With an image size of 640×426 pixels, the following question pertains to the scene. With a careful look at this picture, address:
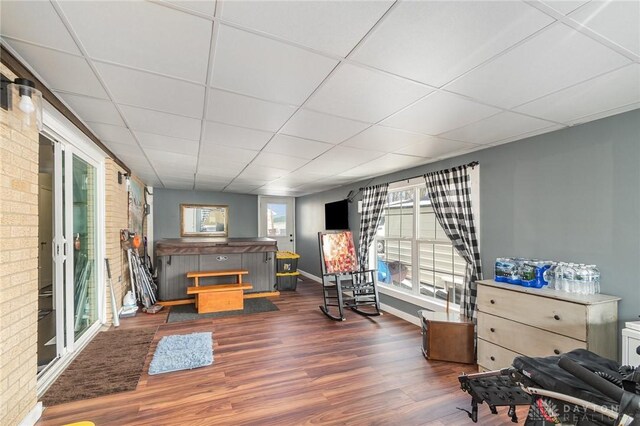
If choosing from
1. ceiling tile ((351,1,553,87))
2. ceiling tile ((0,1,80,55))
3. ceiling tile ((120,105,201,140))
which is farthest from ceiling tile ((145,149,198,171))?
ceiling tile ((351,1,553,87))

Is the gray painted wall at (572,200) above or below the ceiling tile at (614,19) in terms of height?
below

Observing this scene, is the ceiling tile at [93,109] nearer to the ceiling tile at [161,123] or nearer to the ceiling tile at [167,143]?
the ceiling tile at [161,123]

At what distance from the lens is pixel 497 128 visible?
259 centimetres

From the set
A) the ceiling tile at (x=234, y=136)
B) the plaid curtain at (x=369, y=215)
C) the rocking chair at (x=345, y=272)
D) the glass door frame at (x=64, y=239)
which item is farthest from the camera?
the plaid curtain at (x=369, y=215)

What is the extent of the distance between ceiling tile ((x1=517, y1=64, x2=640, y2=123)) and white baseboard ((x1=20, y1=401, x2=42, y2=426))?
404 centimetres

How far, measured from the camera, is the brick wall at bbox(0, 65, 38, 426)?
1633 millimetres

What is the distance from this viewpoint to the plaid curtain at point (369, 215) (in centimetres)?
496

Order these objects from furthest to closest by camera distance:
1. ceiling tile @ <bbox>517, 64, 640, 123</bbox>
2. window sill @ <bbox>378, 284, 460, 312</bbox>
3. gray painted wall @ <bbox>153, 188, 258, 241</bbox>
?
gray painted wall @ <bbox>153, 188, 258, 241</bbox>, window sill @ <bbox>378, 284, 460, 312</bbox>, ceiling tile @ <bbox>517, 64, 640, 123</bbox>

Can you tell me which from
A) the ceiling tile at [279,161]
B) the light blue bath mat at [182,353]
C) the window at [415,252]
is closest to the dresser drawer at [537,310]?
the window at [415,252]

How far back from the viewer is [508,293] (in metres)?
2.59

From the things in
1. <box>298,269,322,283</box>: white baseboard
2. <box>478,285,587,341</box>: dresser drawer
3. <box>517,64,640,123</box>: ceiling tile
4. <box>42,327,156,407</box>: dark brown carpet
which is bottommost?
<box>298,269,322,283</box>: white baseboard

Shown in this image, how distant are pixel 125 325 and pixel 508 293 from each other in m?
4.70

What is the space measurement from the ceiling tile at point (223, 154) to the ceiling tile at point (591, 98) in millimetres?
2809

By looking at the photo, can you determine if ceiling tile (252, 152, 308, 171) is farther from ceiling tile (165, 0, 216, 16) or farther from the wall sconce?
ceiling tile (165, 0, 216, 16)
